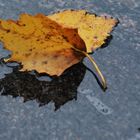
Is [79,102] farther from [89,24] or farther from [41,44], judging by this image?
[89,24]

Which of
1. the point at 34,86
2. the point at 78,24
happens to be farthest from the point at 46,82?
the point at 78,24

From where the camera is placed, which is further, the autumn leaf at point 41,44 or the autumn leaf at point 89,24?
the autumn leaf at point 89,24

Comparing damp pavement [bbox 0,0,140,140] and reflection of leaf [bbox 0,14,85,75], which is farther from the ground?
reflection of leaf [bbox 0,14,85,75]

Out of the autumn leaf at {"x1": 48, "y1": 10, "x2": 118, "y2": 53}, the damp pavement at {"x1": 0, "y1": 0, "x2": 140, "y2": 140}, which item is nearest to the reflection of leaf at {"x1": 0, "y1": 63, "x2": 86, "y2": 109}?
the damp pavement at {"x1": 0, "y1": 0, "x2": 140, "y2": 140}

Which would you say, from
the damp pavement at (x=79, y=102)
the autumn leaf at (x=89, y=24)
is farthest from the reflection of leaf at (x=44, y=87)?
the autumn leaf at (x=89, y=24)

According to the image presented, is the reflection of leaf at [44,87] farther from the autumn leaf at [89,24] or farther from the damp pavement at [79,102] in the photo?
the autumn leaf at [89,24]

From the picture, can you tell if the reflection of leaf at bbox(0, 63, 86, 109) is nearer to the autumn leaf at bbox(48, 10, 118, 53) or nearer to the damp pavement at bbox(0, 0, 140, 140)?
the damp pavement at bbox(0, 0, 140, 140)

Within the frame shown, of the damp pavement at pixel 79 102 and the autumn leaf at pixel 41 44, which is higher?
the autumn leaf at pixel 41 44
